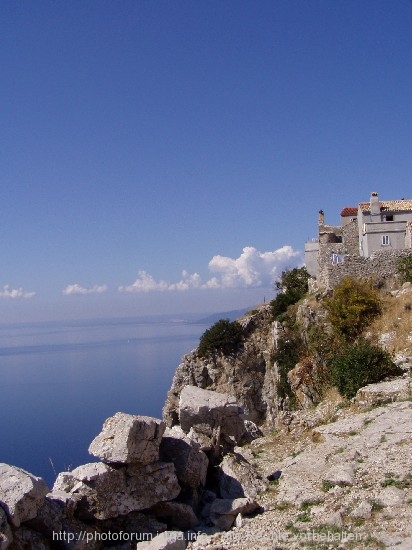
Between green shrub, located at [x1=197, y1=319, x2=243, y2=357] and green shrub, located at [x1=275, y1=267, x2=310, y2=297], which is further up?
green shrub, located at [x1=275, y1=267, x2=310, y2=297]

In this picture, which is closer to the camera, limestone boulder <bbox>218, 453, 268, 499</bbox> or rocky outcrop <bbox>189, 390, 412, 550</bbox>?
rocky outcrop <bbox>189, 390, 412, 550</bbox>

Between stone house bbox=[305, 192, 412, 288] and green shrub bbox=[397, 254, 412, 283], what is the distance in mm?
476

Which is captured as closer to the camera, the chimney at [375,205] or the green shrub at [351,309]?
the green shrub at [351,309]

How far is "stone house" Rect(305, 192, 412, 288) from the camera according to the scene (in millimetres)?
27969

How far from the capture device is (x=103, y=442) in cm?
986

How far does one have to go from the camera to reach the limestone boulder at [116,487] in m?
9.31

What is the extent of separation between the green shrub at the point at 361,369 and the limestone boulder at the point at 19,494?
447 inches

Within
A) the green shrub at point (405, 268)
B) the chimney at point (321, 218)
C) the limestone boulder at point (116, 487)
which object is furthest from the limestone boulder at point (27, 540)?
the chimney at point (321, 218)

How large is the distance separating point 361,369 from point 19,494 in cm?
1220

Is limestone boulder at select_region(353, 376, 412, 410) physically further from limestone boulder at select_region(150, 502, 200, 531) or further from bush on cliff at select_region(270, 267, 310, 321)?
bush on cliff at select_region(270, 267, 310, 321)

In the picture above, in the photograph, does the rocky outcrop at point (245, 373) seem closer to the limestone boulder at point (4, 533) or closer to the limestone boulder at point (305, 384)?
the limestone boulder at point (305, 384)


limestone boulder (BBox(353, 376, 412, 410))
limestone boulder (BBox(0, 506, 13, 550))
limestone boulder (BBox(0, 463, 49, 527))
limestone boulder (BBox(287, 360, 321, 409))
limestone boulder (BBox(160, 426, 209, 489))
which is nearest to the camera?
limestone boulder (BBox(0, 506, 13, 550))

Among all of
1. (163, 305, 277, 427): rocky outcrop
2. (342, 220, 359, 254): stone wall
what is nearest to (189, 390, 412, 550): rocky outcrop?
(163, 305, 277, 427): rocky outcrop

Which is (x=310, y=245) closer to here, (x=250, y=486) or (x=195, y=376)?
(x=195, y=376)
